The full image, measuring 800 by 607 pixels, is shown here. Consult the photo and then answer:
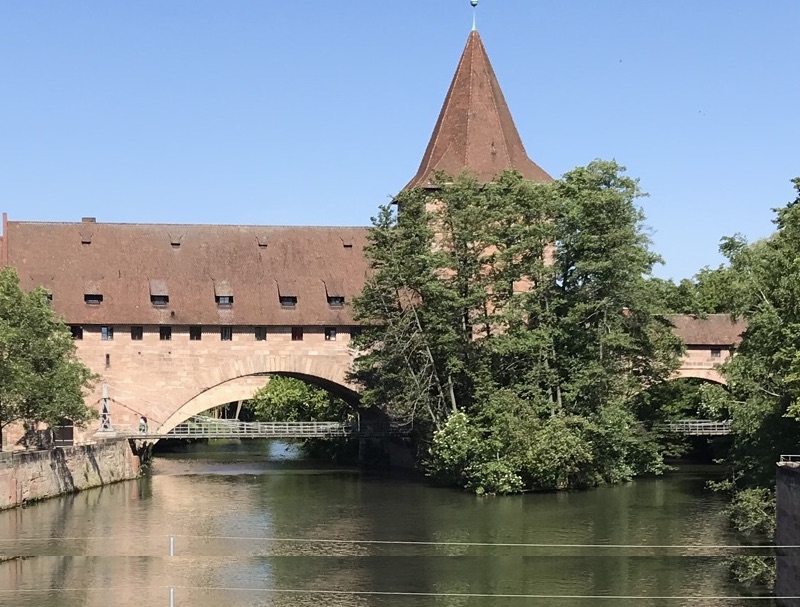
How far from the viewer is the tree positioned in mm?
30922

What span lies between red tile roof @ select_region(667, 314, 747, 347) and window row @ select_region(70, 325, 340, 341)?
13195 millimetres

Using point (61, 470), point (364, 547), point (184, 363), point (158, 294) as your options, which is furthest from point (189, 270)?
point (364, 547)

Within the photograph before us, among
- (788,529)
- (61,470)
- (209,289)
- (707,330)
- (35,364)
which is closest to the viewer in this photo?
(788,529)

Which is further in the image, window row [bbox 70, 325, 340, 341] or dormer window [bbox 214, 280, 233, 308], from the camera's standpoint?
dormer window [bbox 214, 280, 233, 308]

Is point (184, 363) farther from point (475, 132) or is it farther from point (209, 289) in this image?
point (475, 132)

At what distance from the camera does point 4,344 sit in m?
30.2

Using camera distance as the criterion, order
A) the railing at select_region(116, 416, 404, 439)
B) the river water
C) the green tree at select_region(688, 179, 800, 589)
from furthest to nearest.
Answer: the railing at select_region(116, 416, 404, 439) < the green tree at select_region(688, 179, 800, 589) < the river water

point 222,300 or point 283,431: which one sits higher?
point 222,300

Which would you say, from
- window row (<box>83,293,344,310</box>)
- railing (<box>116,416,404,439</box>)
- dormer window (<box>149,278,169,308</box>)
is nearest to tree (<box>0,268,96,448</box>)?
railing (<box>116,416,404,439</box>)

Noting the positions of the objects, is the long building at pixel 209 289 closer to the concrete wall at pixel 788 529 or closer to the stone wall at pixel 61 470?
the stone wall at pixel 61 470

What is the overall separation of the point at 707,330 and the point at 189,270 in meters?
19.4

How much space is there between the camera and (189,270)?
135 ft

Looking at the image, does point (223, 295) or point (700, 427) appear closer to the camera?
point (223, 295)

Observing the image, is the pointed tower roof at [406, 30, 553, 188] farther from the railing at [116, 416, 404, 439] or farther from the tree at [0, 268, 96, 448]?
the tree at [0, 268, 96, 448]
